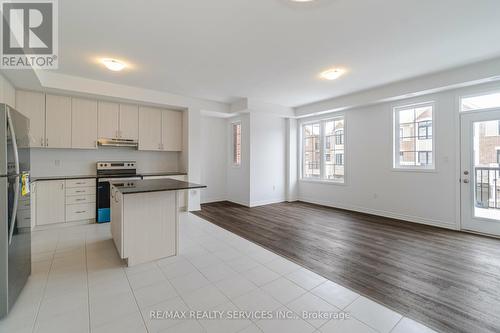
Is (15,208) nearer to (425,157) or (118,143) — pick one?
(118,143)

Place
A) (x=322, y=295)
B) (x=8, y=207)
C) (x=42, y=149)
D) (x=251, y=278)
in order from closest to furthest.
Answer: (x=8, y=207)
(x=322, y=295)
(x=251, y=278)
(x=42, y=149)

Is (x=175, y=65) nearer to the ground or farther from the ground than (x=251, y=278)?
farther from the ground

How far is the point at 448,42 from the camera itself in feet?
9.53

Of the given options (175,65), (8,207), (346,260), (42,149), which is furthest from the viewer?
(42,149)

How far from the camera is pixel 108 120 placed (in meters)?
4.79

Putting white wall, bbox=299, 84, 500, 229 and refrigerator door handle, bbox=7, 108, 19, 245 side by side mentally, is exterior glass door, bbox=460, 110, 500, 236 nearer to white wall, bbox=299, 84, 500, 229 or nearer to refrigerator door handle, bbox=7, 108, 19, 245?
white wall, bbox=299, 84, 500, 229

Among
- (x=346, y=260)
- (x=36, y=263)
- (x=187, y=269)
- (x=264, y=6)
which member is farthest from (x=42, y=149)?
(x=346, y=260)

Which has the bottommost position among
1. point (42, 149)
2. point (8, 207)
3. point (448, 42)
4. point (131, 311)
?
point (131, 311)

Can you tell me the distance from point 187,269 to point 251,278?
2.56 feet

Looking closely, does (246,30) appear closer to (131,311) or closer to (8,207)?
(8,207)

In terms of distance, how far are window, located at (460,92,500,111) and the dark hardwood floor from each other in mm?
2179

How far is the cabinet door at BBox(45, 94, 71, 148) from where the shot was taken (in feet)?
13.7

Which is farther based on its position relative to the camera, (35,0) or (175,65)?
(175,65)

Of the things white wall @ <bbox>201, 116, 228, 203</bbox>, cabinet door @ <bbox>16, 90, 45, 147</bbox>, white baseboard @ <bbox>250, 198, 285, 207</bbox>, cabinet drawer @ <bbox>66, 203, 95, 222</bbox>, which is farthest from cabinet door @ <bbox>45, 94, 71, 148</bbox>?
white baseboard @ <bbox>250, 198, 285, 207</bbox>
